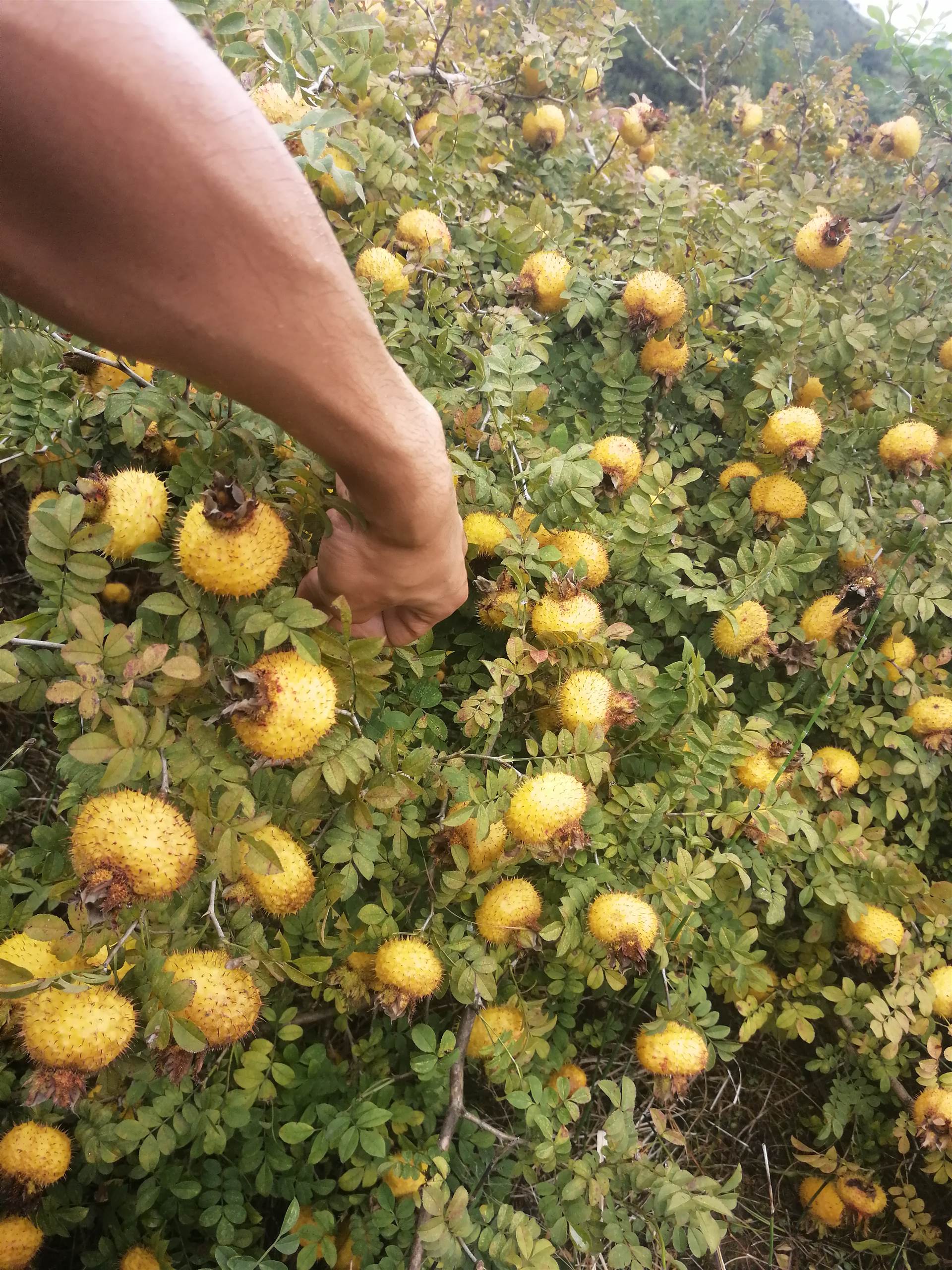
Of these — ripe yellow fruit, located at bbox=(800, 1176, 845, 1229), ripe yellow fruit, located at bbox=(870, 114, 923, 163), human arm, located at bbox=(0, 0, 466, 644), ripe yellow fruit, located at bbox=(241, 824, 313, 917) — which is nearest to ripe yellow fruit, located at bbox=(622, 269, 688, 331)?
human arm, located at bbox=(0, 0, 466, 644)

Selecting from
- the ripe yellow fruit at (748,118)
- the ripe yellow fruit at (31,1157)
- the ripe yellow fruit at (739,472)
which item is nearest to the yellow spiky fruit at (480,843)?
the ripe yellow fruit at (31,1157)

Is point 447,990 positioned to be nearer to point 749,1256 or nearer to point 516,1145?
point 516,1145

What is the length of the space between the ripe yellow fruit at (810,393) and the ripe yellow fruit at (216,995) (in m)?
2.10

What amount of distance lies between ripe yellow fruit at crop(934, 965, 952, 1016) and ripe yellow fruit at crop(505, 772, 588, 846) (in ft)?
3.68

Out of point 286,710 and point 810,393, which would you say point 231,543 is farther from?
point 810,393

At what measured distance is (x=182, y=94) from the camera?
67cm

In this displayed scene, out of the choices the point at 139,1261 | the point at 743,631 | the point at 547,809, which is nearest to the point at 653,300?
the point at 743,631

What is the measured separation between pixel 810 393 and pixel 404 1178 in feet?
7.53

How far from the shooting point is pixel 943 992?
182cm

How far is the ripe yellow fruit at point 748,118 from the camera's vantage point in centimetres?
416

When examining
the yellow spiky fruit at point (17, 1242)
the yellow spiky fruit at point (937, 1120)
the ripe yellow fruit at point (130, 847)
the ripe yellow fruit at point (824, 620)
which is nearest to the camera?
the ripe yellow fruit at point (130, 847)

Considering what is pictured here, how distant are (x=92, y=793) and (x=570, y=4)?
4611 millimetres

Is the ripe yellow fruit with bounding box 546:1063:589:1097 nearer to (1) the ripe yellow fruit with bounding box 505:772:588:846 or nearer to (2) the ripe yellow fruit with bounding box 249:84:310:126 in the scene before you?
(1) the ripe yellow fruit with bounding box 505:772:588:846

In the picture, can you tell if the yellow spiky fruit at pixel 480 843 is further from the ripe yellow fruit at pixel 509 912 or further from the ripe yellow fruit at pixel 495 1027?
the ripe yellow fruit at pixel 495 1027
